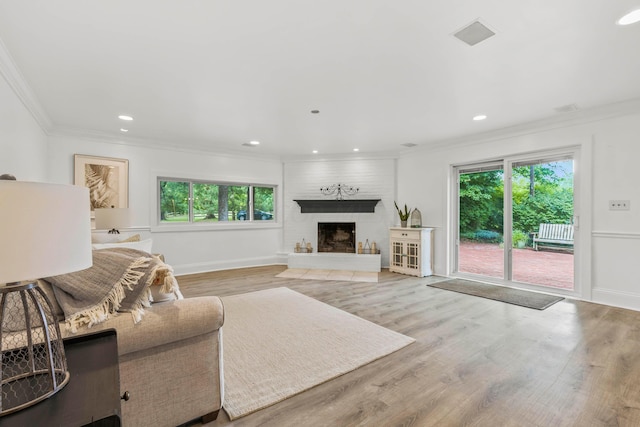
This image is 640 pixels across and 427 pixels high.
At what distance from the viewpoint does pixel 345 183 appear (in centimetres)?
649

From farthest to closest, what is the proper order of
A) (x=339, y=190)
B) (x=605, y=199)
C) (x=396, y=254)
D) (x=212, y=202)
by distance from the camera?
(x=339, y=190)
(x=212, y=202)
(x=396, y=254)
(x=605, y=199)

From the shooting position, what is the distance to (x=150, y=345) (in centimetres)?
144

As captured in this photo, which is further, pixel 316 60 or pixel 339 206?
pixel 339 206

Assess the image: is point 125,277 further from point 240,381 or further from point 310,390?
point 310,390

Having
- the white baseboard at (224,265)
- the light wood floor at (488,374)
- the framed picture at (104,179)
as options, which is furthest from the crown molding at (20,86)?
the light wood floor at (488,374)

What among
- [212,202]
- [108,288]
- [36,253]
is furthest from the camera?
[212,202]

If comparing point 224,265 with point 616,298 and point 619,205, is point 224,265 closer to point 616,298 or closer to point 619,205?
point 616,298

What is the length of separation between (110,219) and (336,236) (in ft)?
13.8

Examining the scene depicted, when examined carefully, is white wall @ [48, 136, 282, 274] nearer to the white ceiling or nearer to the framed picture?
the framed picture

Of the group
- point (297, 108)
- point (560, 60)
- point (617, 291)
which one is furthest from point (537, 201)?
point (297, 108)

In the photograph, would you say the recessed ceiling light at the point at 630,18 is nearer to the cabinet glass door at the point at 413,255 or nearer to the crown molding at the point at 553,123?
the crown molding at the point at 553,123

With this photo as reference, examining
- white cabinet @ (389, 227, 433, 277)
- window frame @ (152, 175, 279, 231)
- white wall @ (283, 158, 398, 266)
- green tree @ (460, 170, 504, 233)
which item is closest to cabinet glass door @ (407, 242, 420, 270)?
white cabinet @ (389, 227, 433, 277)

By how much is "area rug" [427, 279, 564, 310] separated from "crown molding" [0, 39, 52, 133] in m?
5.41

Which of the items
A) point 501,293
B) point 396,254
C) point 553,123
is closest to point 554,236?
point 501,293
